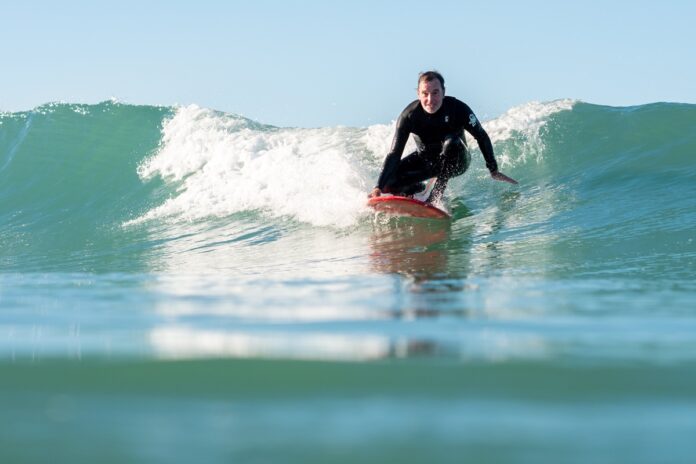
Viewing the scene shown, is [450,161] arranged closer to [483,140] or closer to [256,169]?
[483,140]

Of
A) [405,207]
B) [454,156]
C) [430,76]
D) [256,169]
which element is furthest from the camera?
[256,169]

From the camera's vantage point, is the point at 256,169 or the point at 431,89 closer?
the point at 431,89

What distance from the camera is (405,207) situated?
8625mm

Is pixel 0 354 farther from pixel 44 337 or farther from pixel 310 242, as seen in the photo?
pixel 310 242

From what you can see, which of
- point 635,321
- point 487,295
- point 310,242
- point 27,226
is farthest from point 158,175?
point 635,321

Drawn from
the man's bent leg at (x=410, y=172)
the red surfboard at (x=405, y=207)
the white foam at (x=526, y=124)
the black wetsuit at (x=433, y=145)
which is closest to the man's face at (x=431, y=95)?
the black wetsuit at (x=433, y=145)

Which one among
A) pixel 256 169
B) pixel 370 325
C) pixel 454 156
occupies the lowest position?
pixel 370 325

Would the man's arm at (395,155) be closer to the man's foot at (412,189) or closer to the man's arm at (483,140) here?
the man's foot at (412,189)

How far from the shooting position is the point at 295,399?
193 cm

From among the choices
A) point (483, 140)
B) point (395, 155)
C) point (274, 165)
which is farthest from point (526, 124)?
point (395, 155)

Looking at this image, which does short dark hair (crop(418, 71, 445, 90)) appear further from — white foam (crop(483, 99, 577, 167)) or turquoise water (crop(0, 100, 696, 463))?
white foam (crop(483, 99, 577, 167))

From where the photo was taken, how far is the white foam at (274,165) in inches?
426

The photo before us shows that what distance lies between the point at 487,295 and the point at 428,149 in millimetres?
4888

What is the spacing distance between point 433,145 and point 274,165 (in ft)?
14.9
